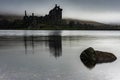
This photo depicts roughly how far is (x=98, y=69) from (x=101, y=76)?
493cm

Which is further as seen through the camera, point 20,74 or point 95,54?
point 95,54

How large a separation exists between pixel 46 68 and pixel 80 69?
4.32 metres

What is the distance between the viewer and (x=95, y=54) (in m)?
39.5

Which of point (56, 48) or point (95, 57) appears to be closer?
point (95, 57)

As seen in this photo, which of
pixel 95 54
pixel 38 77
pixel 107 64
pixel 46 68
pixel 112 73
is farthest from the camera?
pixel 95 54

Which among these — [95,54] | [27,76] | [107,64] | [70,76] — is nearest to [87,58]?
[95,54]

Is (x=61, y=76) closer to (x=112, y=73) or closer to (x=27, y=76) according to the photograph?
(x=27, y=76)

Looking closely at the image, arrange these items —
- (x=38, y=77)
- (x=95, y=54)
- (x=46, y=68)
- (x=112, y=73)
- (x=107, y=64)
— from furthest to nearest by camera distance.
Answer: (x=95, y=54) → (x=107, y=64) → (x=46, y=68) → (x=112, y=73) → (x=38, y=77)

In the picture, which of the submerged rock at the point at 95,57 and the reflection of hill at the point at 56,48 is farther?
the reflection of hill at the point at 56,48

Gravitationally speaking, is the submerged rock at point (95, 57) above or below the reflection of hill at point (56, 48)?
above

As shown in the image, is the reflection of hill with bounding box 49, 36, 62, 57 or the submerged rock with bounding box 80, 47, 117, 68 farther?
the reflection of hill with bounding box 49, 36, 62, 57

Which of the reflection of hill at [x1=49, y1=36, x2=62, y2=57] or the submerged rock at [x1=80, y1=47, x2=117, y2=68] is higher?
the submerged rock at [x1=80, y1=47, x2=117, y2=68]

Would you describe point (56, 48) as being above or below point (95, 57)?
below

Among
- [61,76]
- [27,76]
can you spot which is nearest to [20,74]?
[27,76]
